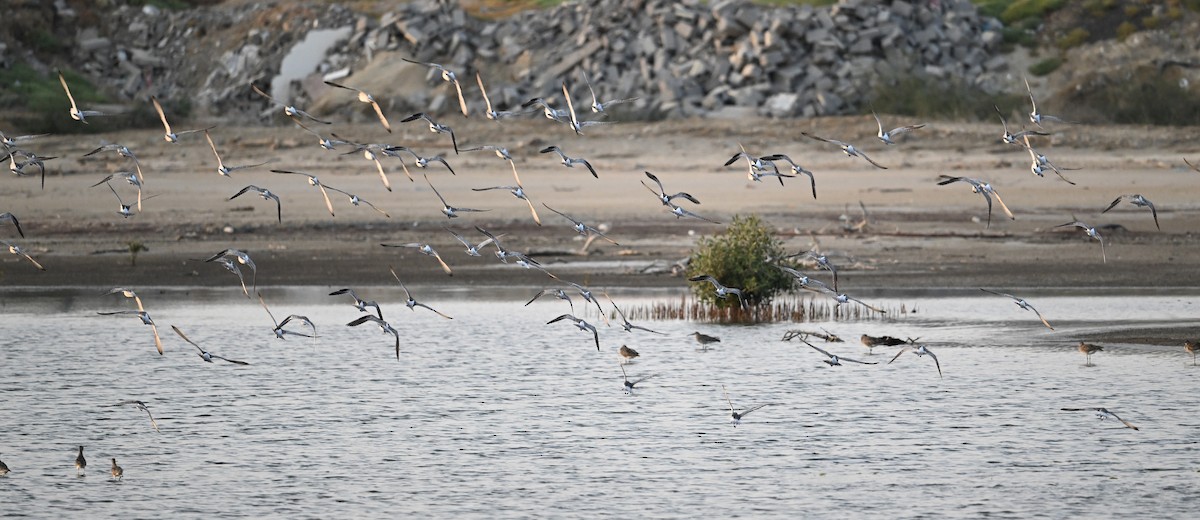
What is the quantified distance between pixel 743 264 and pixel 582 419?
581cm

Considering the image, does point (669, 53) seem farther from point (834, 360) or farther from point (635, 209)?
point (834, 360)

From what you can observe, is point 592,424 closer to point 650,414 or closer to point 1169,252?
point 650,414

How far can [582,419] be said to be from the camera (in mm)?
16969

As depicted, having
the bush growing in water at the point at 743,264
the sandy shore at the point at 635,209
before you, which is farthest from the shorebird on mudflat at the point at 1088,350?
the sandy shore at the point at 635,209

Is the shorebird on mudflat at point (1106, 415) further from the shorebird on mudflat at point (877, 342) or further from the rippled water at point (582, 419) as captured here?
the shorebird on mudflat at point (877, 342)

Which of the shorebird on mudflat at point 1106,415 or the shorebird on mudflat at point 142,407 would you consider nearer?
the shorebird on mudflat at point 1106,415

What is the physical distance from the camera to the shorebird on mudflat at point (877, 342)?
1980 centimetres

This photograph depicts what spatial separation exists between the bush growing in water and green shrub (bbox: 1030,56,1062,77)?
25.4 metres

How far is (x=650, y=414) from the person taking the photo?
17.3 metres

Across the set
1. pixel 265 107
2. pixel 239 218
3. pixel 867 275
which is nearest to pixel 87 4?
pixel 265 107

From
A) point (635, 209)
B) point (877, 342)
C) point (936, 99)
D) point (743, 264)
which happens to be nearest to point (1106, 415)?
point (877, 342)

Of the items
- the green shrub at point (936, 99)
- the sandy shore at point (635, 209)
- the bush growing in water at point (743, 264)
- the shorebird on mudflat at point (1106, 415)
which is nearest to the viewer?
the shorebird on mudflat at point (1106, 415)

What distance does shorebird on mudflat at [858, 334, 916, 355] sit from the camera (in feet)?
65.0

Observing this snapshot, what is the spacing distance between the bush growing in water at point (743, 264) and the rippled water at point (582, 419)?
1.91ft
